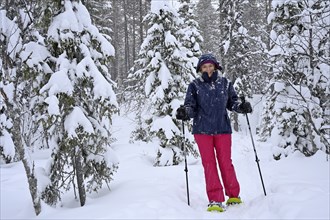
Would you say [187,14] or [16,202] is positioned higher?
[187,14]

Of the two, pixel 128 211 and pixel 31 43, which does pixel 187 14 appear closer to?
pixel 31 43

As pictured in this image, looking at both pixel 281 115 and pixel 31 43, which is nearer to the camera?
pixel 31 43

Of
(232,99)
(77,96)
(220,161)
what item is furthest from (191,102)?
(77,96)

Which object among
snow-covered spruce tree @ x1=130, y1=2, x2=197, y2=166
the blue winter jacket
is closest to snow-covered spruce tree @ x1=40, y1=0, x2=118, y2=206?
the blue winter jacket

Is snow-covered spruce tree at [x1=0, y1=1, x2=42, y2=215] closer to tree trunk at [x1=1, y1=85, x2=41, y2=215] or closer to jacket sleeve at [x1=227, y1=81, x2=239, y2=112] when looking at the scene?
tree trunk at [x1=1, y1=85, x2=41, y2=215]

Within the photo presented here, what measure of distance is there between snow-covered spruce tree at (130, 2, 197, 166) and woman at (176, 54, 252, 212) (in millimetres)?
5892

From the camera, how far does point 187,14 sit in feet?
69.8

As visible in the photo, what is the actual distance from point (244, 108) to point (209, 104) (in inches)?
24.3

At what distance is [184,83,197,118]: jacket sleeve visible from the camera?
5.65 metres

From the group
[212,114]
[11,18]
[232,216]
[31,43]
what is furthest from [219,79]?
[11,18]

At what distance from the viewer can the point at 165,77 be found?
1168 centimetres

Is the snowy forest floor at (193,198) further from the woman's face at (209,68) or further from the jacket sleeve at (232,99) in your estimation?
the woman's face at (209,68)

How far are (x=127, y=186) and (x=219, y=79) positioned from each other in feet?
9.29

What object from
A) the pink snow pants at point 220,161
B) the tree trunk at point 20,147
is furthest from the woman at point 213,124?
the tree trunk at point 20,147
